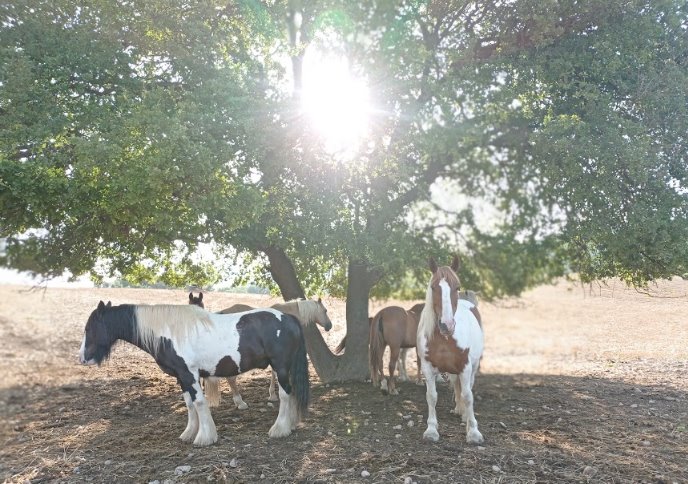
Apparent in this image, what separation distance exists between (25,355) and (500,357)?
300 inches

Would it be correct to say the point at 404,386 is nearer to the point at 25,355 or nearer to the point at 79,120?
the point at 79,120

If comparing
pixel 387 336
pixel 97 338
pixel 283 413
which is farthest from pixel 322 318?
pixel 97 338

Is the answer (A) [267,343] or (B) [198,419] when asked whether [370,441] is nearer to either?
(A) [267,343]

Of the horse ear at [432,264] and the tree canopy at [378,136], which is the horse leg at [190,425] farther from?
the horse ear at [432,264]

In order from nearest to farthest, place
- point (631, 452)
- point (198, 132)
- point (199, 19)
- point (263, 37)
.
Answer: point (631, 452) → point (198, 132) → point (263, 37) → point (199, 19)

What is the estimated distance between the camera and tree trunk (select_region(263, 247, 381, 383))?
36.1 feet

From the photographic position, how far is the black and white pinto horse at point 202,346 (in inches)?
253

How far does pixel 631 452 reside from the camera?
5973 millimetres

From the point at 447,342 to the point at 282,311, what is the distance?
398 centimetres

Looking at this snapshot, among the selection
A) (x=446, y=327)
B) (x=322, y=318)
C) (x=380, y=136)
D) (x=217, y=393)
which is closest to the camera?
(x=446, y=327)

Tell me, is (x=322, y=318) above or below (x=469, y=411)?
above

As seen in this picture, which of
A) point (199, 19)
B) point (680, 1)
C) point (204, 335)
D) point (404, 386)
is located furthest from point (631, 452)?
point (199, 19)

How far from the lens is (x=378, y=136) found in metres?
8.22

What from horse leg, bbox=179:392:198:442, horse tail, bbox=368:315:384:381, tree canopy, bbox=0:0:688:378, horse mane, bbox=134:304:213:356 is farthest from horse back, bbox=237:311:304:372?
horse tail, bbox=368:315:384:381
